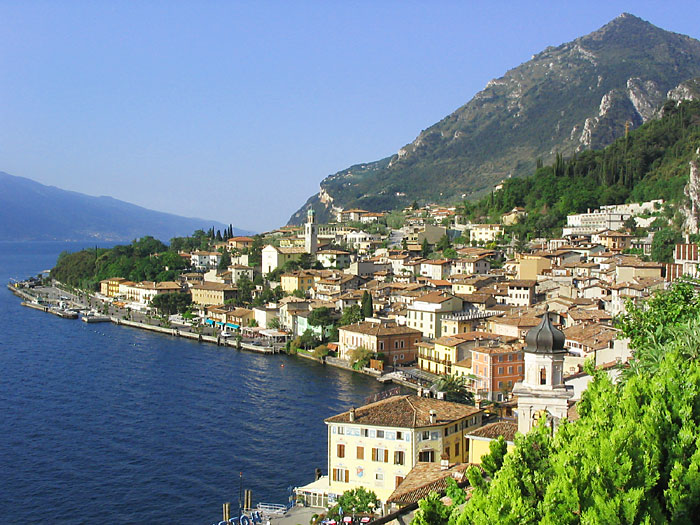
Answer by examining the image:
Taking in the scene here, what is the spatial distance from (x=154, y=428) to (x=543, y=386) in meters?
21.2

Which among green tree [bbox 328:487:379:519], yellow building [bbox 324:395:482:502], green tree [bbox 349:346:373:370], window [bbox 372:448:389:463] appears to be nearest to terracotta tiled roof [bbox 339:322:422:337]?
green tree [bbox 349:346:373:370]

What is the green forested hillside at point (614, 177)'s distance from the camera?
73.3 metres

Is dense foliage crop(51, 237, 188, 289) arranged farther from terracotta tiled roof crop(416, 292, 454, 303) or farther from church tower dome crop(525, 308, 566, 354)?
church tower dome crop(525, 308, 566, 354)

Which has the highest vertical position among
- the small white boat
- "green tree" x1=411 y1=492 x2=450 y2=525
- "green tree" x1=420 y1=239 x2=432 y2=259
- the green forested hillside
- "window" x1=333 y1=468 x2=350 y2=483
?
the green forested hillside

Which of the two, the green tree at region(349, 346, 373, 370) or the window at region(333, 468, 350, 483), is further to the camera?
the green tree at region(349, 346, 373, 370)

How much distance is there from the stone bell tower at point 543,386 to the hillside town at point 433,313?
1.1 inches

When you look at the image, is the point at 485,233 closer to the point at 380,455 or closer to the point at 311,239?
the point at 311,239

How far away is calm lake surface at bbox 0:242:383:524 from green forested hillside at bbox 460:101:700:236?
3946 cm

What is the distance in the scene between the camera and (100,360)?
48156 millimetres

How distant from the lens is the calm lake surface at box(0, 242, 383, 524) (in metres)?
23.8

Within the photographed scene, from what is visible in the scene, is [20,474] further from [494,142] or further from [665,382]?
[494,142]

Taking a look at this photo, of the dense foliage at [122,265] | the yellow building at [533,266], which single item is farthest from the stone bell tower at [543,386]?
the dense foliage at [122,265]

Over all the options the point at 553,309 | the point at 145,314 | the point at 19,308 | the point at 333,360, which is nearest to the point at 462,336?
the point at 553,309

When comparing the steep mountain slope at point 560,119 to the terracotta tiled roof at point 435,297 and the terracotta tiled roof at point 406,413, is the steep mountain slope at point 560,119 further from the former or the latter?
the terracotta tiled roof at point 406,413
